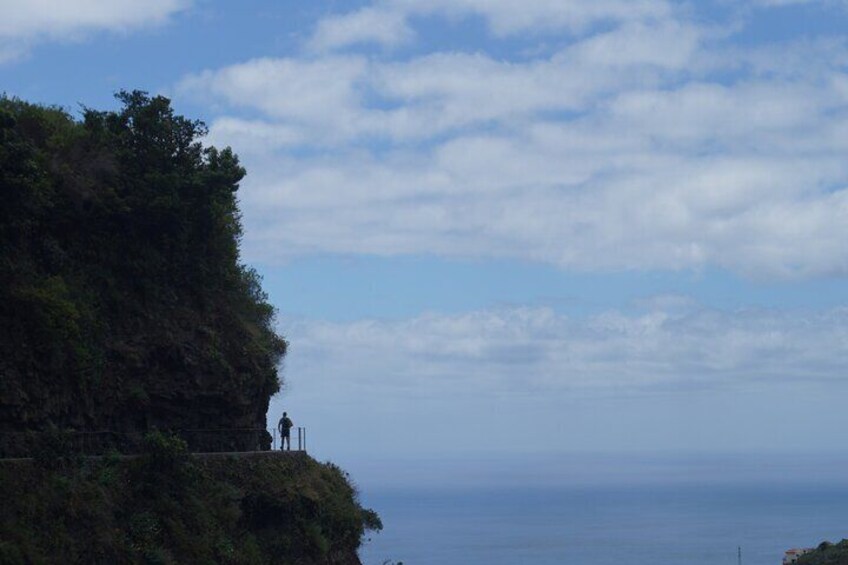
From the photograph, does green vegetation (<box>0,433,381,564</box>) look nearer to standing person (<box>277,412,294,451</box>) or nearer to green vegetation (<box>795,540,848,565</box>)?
standing person (<box>277,412,294,451</box>)

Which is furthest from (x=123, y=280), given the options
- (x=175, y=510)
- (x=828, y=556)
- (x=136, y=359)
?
(x=828, y=556)

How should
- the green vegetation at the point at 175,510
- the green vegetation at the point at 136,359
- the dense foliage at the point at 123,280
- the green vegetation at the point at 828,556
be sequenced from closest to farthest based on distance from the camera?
the green vegetation at the point at 175,510
the green vegetation at the point at 136,359
the dense foliage at the point at 123,280
the green vegetation at the point at 828,556

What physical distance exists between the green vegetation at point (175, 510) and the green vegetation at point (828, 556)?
167ft

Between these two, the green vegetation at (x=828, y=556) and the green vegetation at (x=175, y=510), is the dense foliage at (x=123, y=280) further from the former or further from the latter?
the green vegetation at (x=828, y=556)

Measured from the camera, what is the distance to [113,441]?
31859 mm

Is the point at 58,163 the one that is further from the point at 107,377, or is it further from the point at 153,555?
the point at 153,555

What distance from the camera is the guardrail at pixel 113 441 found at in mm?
27484

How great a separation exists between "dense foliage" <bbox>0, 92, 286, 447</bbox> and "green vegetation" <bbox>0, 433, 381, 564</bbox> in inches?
96.2

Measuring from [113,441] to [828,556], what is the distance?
6306cm

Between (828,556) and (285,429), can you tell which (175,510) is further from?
(828,556)

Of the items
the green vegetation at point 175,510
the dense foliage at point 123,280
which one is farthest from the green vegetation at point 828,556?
the dense foliage at point 123,280

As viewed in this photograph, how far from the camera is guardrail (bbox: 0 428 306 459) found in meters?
27.5

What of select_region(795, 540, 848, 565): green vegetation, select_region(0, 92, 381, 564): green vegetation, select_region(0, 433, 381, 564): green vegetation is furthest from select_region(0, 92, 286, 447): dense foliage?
select_region(795, 540, 848, 565): green vegetation

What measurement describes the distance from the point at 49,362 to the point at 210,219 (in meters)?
9.56
